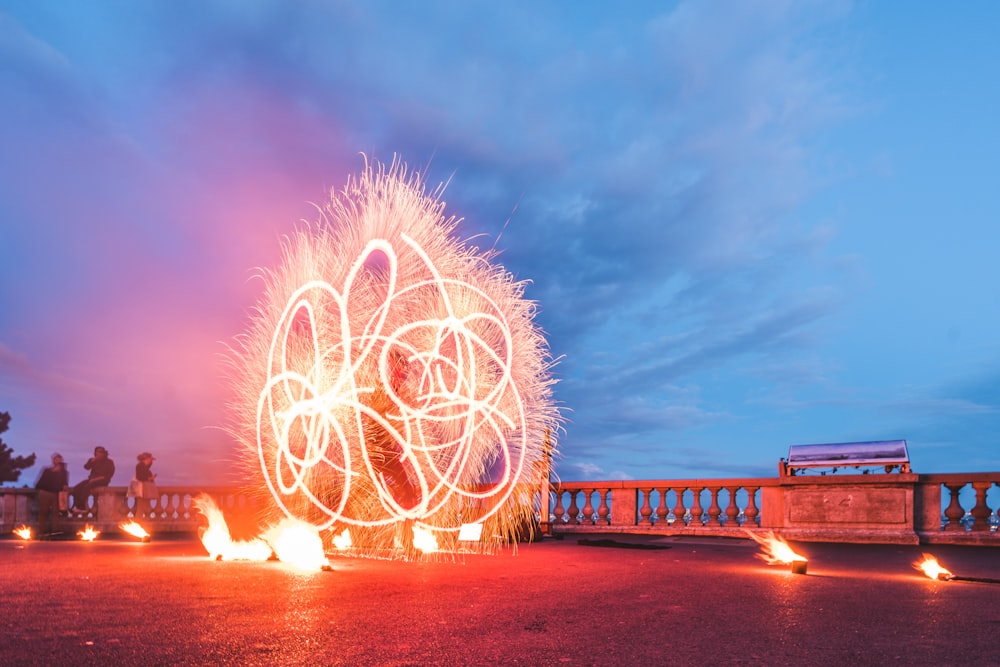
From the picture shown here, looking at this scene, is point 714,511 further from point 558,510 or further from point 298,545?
point 298,545

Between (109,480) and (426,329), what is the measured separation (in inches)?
651

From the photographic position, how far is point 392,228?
10.2 metres

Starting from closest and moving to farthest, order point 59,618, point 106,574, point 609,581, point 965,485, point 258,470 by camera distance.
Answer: point 59,618
point 609,581
point 106,574
point 258,470
point 965,485

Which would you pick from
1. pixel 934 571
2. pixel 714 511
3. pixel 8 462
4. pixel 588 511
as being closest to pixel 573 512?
pixel 588 511

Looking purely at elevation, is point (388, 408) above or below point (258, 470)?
above

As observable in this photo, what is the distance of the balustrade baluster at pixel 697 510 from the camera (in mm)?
16328

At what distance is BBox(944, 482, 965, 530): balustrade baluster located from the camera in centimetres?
1416

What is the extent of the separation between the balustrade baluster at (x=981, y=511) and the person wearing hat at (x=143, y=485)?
65.3 feet

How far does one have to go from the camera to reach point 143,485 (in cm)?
2241

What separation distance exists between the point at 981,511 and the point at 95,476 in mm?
21501

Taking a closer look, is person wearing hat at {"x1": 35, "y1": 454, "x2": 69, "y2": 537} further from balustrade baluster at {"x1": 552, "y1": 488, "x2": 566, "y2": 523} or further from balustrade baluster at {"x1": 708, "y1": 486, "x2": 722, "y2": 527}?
balustrade baluster at {"x1": 708, "y1": 486, "x2": 722, "y2": 527}

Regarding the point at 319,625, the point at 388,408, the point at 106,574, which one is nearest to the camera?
the point at 319,625

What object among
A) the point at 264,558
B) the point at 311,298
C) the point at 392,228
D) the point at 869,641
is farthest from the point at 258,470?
the point at 869,641

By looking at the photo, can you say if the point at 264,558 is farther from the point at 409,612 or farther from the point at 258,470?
the point at 409,612
